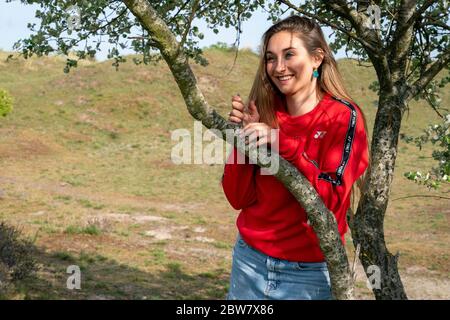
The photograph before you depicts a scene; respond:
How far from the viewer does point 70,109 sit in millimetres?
40344

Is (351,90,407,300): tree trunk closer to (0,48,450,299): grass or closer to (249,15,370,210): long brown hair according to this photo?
(0,48,450,299): grass

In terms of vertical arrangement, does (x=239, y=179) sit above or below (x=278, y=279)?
above

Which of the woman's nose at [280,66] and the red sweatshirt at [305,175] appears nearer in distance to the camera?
the red sweatshirt at [305,175]

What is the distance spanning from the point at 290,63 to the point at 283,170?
69 centimetres

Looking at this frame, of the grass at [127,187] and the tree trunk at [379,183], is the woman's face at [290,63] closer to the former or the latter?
the grass at [127,187]

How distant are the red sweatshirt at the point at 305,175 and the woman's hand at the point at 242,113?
0.55ft

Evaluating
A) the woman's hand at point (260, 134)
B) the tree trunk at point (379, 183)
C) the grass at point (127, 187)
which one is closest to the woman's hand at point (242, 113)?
the woman's hand at point (260, 134)

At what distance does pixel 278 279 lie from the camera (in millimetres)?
2924

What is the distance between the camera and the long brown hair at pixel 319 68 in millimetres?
3020

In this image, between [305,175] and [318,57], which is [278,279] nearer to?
[305,175]

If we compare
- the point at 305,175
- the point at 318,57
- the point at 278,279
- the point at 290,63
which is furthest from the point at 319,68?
the point at 278,279

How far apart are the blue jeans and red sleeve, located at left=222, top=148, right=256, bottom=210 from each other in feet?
0.98

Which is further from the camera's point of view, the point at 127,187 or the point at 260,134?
the point at 127,187
